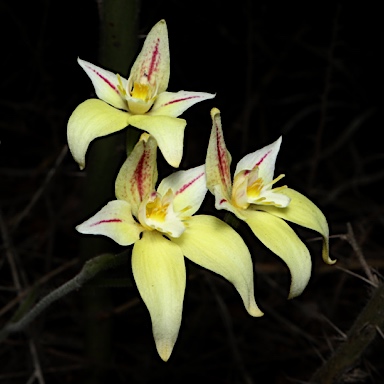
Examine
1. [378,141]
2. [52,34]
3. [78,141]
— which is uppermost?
[78,141]

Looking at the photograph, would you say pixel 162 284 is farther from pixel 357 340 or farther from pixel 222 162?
pixel 357 340

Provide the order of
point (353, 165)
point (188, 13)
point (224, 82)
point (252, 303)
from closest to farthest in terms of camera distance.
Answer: point (252, 303) < point (188, 13) < point (224, 82) < point (353, 165)

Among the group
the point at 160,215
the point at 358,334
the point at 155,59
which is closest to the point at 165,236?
the point at 160,215

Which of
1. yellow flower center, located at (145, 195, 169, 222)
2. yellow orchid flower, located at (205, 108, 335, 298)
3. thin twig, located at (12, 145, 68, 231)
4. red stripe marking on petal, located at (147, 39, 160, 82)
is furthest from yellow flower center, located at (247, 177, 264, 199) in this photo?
thin twig, located at (12, 145, 68, 231)

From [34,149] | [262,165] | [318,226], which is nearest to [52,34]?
[34,149]

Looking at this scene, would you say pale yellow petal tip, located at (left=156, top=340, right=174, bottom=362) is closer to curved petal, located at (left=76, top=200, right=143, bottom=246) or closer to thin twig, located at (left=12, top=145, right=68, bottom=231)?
curved petal, located at (left=76, top=200, right=143, bottom=246)

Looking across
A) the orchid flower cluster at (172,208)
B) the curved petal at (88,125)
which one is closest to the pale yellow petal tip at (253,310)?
the orchid flower cluster at (172,208)

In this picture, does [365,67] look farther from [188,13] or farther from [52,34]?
[52,34]
